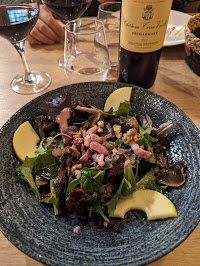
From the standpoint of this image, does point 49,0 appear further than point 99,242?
Yes

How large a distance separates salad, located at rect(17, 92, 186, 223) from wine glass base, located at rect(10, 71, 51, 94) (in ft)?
1.24

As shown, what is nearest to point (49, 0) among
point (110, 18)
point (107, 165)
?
point (110, 18)

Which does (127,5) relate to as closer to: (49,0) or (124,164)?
(49,0)

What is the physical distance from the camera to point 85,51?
1.06 meters

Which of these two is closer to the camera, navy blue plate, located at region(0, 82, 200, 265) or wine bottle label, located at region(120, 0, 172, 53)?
navy blue plate, located at region(0, 82, 200, 265)

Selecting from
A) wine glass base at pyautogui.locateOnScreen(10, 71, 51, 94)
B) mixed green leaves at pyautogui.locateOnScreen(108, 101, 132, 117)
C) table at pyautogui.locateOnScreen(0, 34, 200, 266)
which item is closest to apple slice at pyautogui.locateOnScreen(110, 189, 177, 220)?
mixed green leaves at pyautogui.locateOnScreen(108, 101, 132, 117)

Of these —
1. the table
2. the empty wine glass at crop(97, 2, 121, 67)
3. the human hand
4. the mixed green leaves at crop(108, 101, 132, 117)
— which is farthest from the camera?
the human hand

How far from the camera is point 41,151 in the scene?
2.56 feet

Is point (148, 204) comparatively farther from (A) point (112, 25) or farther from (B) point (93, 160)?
(A) point (112, 25)

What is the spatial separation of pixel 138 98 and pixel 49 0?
64 centimetres

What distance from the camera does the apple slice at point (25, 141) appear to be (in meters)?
0.76

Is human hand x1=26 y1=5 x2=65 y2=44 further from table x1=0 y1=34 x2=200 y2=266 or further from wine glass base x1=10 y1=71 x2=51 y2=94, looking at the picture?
wine glass base x1=10 y1=71 x2=51 y2=94

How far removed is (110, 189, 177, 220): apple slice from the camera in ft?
2.03

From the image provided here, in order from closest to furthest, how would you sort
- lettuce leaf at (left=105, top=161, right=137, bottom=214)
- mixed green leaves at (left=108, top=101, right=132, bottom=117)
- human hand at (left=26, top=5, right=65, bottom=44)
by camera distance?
lettuce leaf at (left=105, top=161, right=137, bottom=214) → mixed green leaves at (left=108, top=101, right=132, bottom=117) → human hand at (left=26, top=5, right=65, bottom=44)
